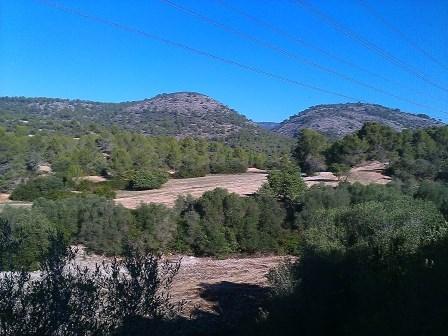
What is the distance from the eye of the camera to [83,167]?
60.8 m

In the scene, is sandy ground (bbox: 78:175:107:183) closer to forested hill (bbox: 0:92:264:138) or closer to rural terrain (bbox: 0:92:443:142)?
rural terrain (bbox: 0:92:443:142)

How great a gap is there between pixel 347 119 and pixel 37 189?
107 metres

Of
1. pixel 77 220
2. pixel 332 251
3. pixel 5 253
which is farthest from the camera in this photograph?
pixel 77 220

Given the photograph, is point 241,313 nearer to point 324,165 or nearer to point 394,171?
point 394,171

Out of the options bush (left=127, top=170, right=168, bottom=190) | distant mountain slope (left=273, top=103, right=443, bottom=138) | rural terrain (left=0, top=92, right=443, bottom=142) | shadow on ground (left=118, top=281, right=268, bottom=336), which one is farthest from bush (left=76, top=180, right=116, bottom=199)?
distant mountain slope (left=273, top=103, right=443, bottom=138)

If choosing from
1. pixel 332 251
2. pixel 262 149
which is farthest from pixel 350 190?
pixel 262 149

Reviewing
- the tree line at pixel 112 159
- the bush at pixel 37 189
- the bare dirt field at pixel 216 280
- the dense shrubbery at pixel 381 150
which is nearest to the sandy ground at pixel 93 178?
the tree line at pixel 112 159

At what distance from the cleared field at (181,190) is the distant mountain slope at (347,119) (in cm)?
6115

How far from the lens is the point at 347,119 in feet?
468

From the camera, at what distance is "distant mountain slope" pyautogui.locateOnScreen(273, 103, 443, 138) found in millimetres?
124125

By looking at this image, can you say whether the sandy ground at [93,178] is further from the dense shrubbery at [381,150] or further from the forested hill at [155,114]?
the forested hill at [155,114]

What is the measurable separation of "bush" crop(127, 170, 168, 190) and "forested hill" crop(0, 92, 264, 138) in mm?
60126

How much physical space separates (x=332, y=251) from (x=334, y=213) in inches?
274

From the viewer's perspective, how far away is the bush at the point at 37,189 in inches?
1909
